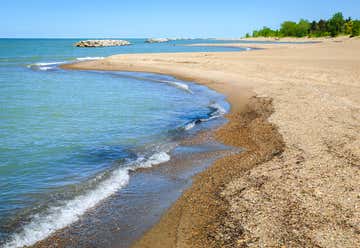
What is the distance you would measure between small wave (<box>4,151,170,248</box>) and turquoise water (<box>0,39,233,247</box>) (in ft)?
0.06

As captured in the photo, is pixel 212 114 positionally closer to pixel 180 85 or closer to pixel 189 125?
pixel 189 125

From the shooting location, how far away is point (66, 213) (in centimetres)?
681

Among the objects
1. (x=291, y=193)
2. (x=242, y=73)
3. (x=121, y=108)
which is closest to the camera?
(x=291, y=193)

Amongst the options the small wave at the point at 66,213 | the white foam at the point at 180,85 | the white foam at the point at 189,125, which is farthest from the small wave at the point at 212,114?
the white foam at the point at 180,85

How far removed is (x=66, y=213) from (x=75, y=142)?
5353 mm

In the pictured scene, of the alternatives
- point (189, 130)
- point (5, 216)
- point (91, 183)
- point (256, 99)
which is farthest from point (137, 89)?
point (5, 216)

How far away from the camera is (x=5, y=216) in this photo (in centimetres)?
681

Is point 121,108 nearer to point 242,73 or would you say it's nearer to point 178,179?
point 178,179

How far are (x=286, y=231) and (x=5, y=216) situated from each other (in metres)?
5.17

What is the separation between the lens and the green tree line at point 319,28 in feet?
390

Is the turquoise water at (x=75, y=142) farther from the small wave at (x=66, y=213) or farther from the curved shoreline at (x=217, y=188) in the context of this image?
the curved shoreline at (x=217, y=188)

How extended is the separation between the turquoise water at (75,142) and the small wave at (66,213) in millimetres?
17

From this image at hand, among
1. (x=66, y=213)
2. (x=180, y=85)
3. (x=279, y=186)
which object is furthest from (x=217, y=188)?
(x=180, y=85)

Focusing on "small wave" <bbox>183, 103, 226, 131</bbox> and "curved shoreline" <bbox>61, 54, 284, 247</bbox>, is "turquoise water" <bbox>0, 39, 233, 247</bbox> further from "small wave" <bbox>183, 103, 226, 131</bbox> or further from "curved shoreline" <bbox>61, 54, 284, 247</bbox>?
"curved shoreline" <bbox>61, 54, 284, 247</bbox>
